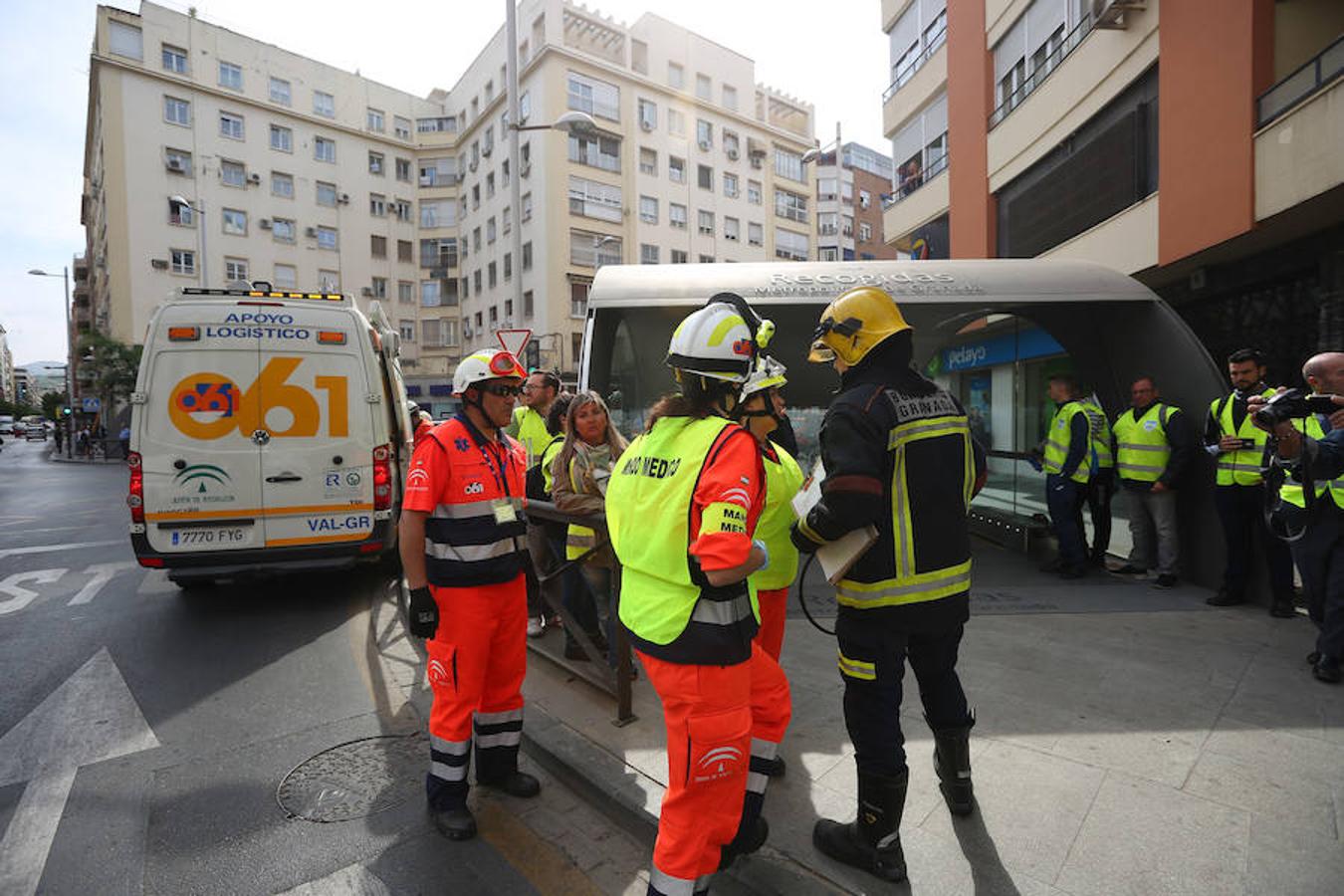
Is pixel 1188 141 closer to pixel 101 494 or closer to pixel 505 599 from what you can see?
pixel 505 599

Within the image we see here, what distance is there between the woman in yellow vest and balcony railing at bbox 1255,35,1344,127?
7549 mm

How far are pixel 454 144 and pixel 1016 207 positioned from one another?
3912cm

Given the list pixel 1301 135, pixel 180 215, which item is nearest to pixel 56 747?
pixel 1301 135

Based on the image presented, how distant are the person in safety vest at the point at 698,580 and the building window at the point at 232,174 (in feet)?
143

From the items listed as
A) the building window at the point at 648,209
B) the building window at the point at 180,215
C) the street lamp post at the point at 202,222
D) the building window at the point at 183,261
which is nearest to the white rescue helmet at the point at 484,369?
the street lamp post at the point at 202,222

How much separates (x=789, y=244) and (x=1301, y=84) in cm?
4059

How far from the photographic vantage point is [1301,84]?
7062 mm

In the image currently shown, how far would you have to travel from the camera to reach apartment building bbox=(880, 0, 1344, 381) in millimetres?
7258

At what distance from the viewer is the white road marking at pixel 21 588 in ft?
21.4

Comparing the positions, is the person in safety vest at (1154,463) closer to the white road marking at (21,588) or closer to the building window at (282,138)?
the white road marking at (21,588)

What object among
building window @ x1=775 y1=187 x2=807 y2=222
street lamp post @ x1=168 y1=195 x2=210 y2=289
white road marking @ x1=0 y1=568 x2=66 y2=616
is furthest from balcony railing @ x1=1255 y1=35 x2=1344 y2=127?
building window @ x1=775 y1=187 x2=807 y2=222

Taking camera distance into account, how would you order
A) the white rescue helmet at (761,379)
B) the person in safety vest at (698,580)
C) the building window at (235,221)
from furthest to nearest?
the building window at (235,221) < the white rescue helmet at (761,379) < the person in safety vest at (698,580)

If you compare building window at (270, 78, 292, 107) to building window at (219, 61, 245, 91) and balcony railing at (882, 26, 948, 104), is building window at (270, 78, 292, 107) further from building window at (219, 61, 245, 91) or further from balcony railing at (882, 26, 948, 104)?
balcony railing at (882, 26, 948, 104)

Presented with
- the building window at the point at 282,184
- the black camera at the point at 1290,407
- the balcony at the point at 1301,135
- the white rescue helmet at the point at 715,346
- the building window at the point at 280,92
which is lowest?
the black camera at the point at 1290,407
